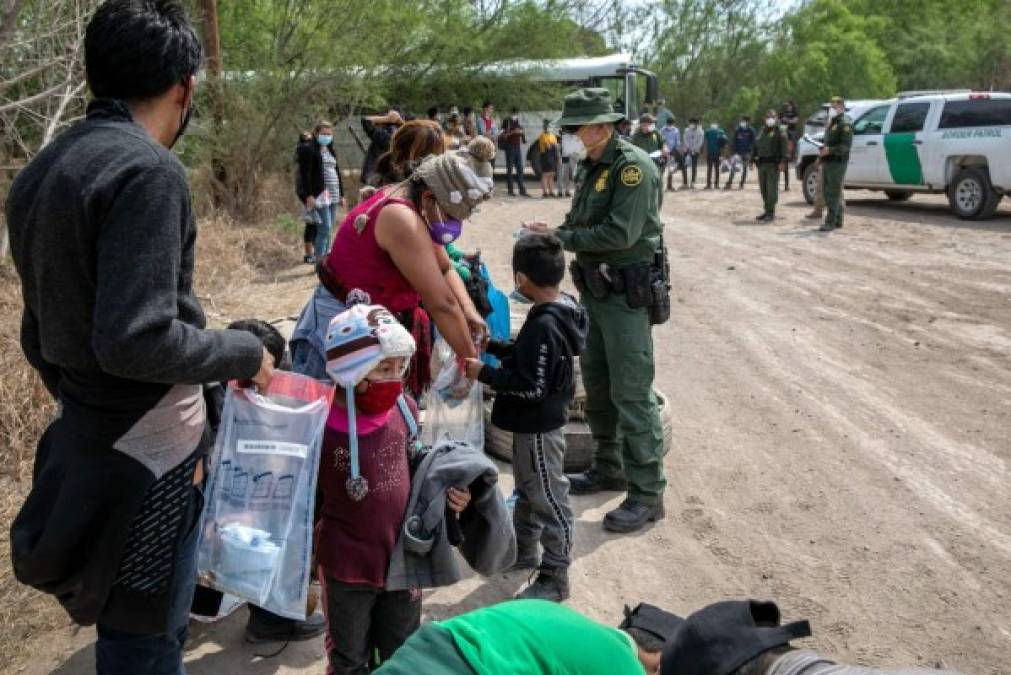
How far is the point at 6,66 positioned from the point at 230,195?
578 cm

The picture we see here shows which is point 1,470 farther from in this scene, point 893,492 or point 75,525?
point 893,492

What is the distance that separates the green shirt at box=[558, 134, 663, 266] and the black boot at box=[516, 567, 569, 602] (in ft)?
5.14

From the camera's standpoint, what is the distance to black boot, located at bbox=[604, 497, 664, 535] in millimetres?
4539

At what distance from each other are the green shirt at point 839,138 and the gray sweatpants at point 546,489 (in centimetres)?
1145

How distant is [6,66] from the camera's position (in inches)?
287

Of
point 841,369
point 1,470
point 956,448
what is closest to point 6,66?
point 1,470

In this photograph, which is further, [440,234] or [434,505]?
[440,234]

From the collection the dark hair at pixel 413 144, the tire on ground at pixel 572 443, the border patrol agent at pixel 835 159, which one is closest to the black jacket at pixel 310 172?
the dark hair at pixel 413 144

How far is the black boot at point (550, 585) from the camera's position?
388 cm

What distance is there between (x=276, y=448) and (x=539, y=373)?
1.37m

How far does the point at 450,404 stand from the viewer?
4.18m

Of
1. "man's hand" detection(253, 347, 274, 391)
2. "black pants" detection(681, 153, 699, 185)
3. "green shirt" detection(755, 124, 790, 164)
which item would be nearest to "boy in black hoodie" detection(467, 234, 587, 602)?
"man's hand" detection(253, 347, 274, 391)

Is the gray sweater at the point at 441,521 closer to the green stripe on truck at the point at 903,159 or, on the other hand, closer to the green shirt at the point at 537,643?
the green shirt at the point at 537,643

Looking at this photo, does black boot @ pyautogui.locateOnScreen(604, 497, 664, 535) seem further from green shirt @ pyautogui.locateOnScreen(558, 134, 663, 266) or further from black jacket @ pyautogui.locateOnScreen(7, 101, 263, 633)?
black jacket @ pyautogui.locateOnScreen(7, 101, 263, 633)
